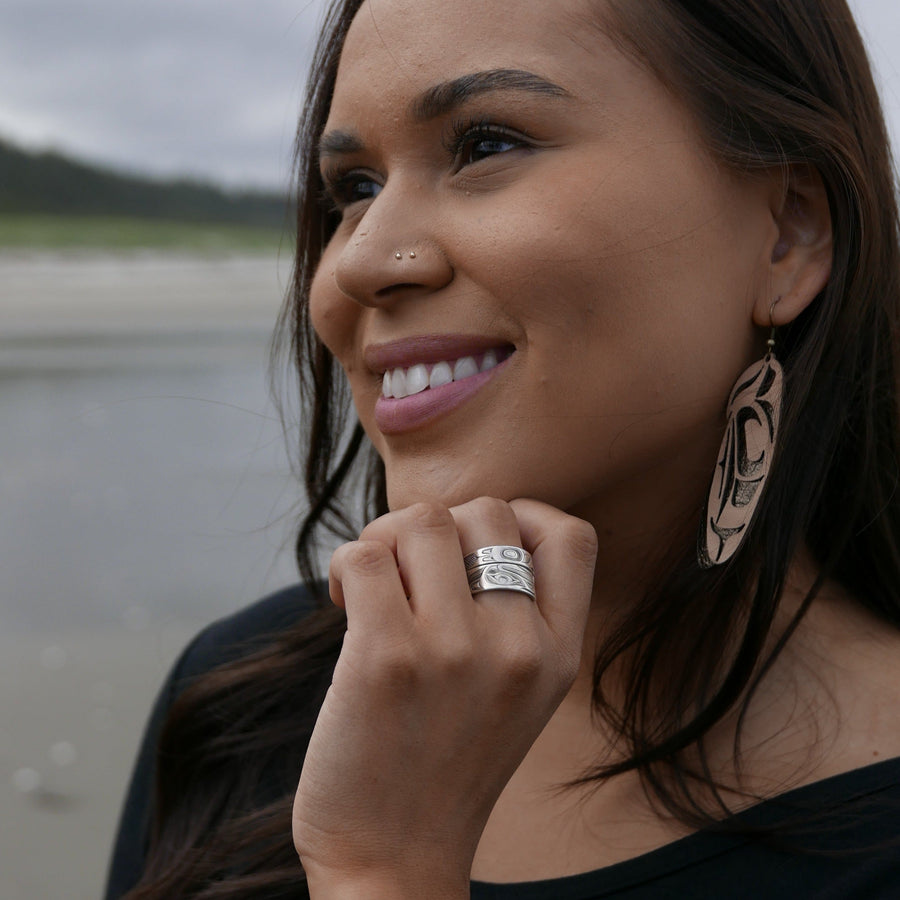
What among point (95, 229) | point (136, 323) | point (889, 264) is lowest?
point (889, 264)

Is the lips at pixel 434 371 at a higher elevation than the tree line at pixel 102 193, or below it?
below

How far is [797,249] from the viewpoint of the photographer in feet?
5.92

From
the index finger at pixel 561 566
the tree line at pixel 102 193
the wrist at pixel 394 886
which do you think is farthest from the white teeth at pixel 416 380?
the tree line at pixel 102 193

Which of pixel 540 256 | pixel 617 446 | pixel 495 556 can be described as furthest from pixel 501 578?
pixel 540 256

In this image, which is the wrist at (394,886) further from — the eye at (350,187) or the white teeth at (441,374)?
the eye at (350,187)

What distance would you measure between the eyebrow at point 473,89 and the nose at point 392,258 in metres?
0.14

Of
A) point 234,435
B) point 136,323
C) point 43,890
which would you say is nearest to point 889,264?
point 43,890

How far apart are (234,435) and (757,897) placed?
7.59m

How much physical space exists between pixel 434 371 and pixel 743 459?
49 cm

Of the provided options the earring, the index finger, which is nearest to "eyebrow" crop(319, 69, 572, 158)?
the earring

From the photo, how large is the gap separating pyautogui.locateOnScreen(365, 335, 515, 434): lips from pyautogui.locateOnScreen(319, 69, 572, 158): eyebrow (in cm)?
34

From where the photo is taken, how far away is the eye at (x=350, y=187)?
Result: 6.43ft

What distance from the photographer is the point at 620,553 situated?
6.38 feet

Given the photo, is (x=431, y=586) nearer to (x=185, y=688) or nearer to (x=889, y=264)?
(x=889, y=264)
